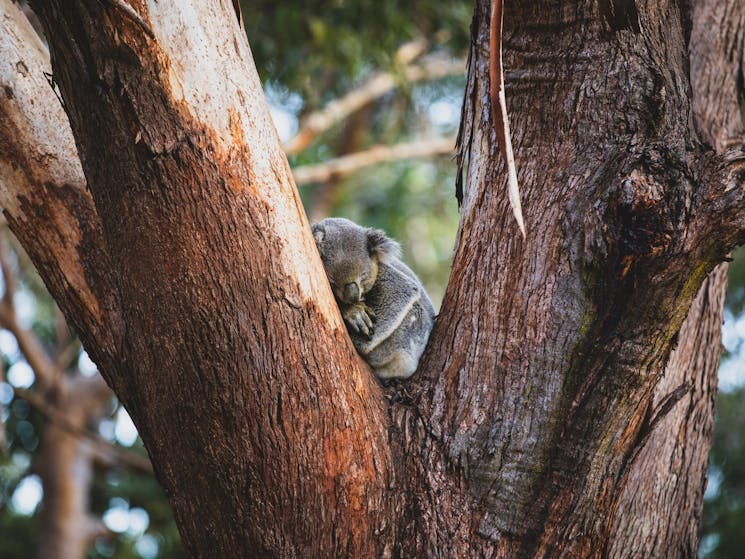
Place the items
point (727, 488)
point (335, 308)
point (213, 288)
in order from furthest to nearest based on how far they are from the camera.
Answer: point (727, 488) → point (335, 308) → point (213, 288)

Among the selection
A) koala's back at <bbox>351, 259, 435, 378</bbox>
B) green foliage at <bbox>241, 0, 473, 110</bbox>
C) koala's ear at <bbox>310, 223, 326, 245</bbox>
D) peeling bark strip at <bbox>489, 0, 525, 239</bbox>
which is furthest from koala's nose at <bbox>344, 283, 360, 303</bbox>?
green foliage at <bbox>241, 0, 473, 110</bbox>

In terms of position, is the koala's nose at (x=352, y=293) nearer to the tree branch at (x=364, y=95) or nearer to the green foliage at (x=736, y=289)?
the tree branch at (x=364, y=95)

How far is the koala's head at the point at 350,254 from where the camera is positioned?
304 centimetres

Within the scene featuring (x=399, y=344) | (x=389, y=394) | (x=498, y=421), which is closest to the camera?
(x=498, y=421)

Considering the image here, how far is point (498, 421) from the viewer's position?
86.2 inches

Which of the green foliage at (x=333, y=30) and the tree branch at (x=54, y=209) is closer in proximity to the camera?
the tree branch at (x=54, y=209)

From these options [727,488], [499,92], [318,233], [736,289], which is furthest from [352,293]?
[736,289]

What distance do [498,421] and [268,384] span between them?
699 mm

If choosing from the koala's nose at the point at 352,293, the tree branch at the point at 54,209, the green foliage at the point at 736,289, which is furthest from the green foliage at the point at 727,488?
the tree branch at the point at 54,209

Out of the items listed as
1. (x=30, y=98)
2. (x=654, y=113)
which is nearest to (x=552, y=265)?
(x=654, y=113)

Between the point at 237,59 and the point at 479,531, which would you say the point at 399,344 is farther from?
the point at 237,59

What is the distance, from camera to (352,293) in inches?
117

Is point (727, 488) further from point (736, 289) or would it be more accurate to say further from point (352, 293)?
point (352, 293)

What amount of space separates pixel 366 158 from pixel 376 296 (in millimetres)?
4249
